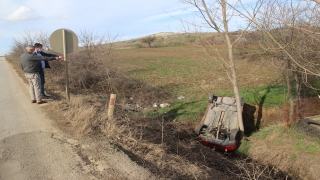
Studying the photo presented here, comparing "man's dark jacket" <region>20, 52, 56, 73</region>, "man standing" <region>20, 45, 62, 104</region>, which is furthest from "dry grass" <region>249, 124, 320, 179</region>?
"man's dark jacket" <region>20, 52, 56, 73</region>

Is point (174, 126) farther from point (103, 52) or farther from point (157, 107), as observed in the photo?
point (103, 52)

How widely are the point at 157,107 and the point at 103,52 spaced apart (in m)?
4.28

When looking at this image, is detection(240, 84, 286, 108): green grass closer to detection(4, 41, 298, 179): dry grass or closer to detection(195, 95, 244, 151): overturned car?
detection(4, 41, 298, 179): dry grass

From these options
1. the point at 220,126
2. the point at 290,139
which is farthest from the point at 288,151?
the point at 220,126

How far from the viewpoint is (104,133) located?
594 centimetres

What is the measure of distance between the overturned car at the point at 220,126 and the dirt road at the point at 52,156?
13.5 ft

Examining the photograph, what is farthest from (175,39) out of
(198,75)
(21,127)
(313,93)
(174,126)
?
(198,75)

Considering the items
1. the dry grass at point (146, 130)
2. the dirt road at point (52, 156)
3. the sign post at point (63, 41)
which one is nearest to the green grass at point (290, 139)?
the dry grass at point (146, 130)

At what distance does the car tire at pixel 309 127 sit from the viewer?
305 inches

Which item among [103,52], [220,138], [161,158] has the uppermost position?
[103,52]

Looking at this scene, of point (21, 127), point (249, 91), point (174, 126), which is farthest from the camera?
point (249, 91)

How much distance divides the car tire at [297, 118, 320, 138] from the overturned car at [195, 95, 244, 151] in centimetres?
196

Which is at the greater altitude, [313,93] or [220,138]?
[313,93]

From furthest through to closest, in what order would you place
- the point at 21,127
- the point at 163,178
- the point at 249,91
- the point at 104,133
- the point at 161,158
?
the point at 249,91 < the point at 21,127 < the point at 104,133 < the point at 161,158 < the point at 163,178
